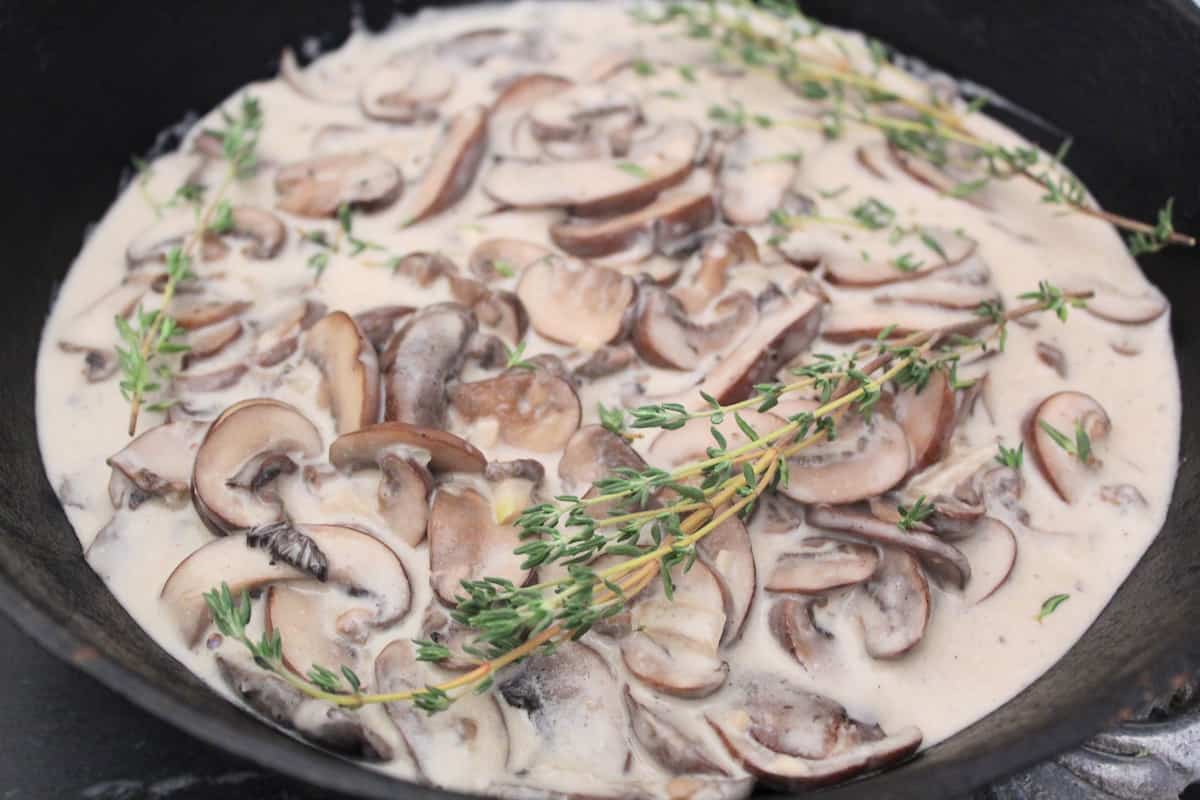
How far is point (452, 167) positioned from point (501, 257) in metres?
0.33

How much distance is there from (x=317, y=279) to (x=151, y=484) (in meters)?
0.65

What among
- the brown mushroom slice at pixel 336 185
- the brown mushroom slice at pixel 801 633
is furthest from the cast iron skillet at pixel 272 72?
the brown mushroom slice at pixel 336 185

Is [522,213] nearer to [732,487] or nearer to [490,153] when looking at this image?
[490,153]

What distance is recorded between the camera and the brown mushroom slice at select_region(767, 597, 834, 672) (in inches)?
80.0

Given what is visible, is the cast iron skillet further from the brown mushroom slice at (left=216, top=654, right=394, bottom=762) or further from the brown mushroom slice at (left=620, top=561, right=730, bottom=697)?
the brown mushroom slice at (left=620, top=561, right=730, bottom=697)

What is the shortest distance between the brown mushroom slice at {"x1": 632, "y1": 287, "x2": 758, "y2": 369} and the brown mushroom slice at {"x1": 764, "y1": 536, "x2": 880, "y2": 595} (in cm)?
50

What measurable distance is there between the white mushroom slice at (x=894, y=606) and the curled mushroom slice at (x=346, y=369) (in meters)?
1.01

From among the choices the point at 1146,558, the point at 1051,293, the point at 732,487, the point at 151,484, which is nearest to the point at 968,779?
the point at 732,487

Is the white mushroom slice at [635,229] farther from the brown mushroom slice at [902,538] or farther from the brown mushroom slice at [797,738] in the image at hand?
the brown mushroom slice at [797,738]

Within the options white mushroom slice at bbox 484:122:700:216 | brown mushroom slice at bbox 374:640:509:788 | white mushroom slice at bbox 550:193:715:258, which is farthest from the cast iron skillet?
white mushroom slice at bbox 550:193:715:258

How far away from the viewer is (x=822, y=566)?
2119 mm

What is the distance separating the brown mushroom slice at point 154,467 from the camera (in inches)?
86.5

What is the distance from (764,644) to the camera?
2.06 m

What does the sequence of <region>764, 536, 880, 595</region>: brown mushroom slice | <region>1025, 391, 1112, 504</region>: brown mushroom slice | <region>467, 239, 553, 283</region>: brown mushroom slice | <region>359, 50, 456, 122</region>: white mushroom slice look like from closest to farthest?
1. <region>764, 536, 880, 595</region>: brown mushroom slice
2. <region>1025, 391, 1112, 504</region>: brown mushroom slice
3. <region>467, 239, 553, 283</region>: brown mushroom slice
4. <region>359, 50, 456, 122</region>: white mushroom slice
